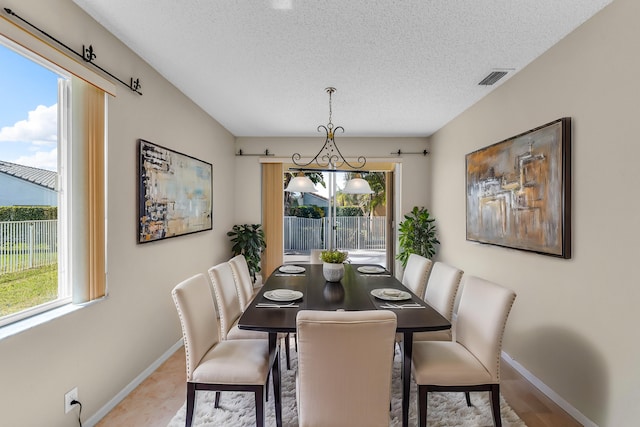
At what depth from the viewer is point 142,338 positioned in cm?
266

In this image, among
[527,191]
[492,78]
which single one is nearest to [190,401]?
[527,191]

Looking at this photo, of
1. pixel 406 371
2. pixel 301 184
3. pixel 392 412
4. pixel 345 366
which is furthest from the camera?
pixel 301 184

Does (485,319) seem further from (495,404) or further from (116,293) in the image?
(116,293)

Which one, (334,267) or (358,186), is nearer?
(334,267)

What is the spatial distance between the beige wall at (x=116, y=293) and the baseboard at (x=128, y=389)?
36mm

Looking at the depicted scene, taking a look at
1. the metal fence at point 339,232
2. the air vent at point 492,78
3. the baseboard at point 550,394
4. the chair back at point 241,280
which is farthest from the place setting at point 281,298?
the metal fence at point 339,232

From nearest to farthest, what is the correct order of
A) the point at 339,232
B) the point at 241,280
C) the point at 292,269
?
the point at 241,280 < the point at 292,269 < the point at 339,232

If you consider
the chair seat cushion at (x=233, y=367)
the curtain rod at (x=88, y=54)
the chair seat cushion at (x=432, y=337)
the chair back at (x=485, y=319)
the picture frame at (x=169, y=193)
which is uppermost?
the curtain rod at (x=88, y=54)

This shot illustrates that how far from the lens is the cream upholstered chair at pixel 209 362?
6.03 feet

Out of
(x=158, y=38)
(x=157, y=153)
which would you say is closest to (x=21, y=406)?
(x=157, y=153)

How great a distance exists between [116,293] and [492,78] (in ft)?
11.7

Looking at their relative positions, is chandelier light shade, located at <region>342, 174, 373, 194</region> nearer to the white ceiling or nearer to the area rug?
the white ceiling

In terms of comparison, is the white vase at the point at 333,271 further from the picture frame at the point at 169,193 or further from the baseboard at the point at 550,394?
the baseboard at the point at 550,394

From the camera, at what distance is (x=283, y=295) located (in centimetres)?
231
